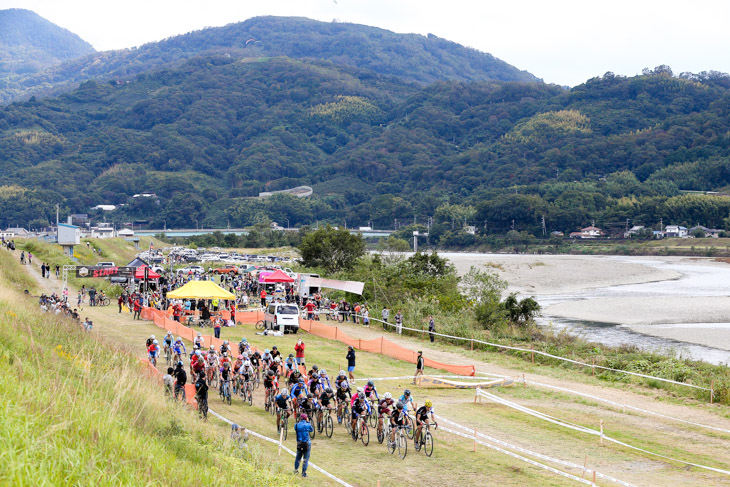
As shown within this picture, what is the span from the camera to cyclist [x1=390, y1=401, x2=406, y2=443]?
17.0m

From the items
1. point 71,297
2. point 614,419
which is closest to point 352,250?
point 71,297

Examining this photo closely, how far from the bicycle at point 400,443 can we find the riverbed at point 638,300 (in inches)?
751

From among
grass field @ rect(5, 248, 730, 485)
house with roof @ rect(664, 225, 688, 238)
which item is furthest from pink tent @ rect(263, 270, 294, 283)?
house with roof @ rect(664, 225, 688, 238)

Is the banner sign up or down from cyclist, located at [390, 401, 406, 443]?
up

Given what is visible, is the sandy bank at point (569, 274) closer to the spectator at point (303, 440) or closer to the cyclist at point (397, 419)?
the cyclist at point (397, 419)

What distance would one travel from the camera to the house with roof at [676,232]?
469 ft

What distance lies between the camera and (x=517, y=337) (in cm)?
3734

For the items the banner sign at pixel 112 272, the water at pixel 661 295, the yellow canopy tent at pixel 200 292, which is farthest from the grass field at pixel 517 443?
the banner sign at pixel 112 272

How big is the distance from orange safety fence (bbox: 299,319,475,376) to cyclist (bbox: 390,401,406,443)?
34.7 ft

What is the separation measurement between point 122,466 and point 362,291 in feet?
121

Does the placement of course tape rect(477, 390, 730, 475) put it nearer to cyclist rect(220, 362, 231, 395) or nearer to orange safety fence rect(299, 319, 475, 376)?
orange safety fence rect(299, 319, 475, 376)

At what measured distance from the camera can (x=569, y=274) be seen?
93500 millimetres

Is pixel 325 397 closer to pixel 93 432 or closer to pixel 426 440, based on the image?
pixel 426 440

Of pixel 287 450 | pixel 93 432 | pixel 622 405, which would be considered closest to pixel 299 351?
pixel 287 450
